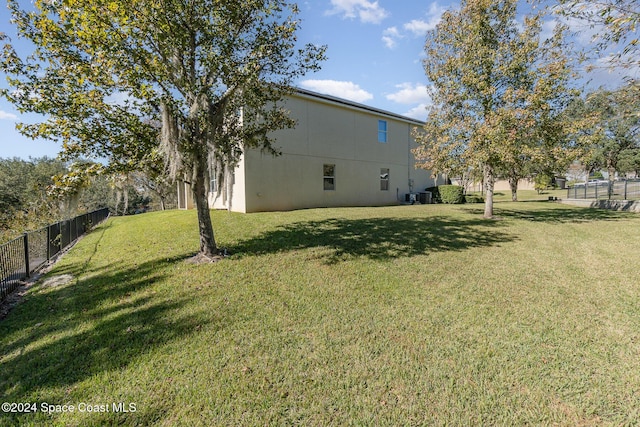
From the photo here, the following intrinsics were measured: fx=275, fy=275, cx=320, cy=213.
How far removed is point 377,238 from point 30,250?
28.2 feet

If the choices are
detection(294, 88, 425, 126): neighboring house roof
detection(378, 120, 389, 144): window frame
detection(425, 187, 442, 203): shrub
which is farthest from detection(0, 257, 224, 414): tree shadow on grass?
detection(425, 187, 442, 203): shrub

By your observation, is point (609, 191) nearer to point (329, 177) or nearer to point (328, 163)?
point (329, 177)

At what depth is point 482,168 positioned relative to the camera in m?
10.4

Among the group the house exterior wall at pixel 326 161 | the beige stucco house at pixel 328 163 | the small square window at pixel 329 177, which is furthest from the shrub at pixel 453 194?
the small square window at pixel 329 177

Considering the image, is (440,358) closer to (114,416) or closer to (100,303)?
(114,416)

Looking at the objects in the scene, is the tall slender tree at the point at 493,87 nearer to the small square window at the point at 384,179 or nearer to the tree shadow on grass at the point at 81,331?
the small square window at the point at 384,179

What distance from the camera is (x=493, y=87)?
1012cm

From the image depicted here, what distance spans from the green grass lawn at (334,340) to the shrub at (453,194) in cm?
1230

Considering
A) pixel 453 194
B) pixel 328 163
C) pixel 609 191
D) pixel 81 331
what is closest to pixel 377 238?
pixel 81 331

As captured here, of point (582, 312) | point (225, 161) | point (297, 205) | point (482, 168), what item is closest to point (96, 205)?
point (297, 205)

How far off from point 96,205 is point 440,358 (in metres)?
46.8

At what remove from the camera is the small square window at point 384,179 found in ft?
58.1

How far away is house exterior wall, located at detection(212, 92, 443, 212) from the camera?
1260 centimetres

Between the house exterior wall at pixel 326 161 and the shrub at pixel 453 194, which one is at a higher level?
the house exterior wall at pixel 326 161
